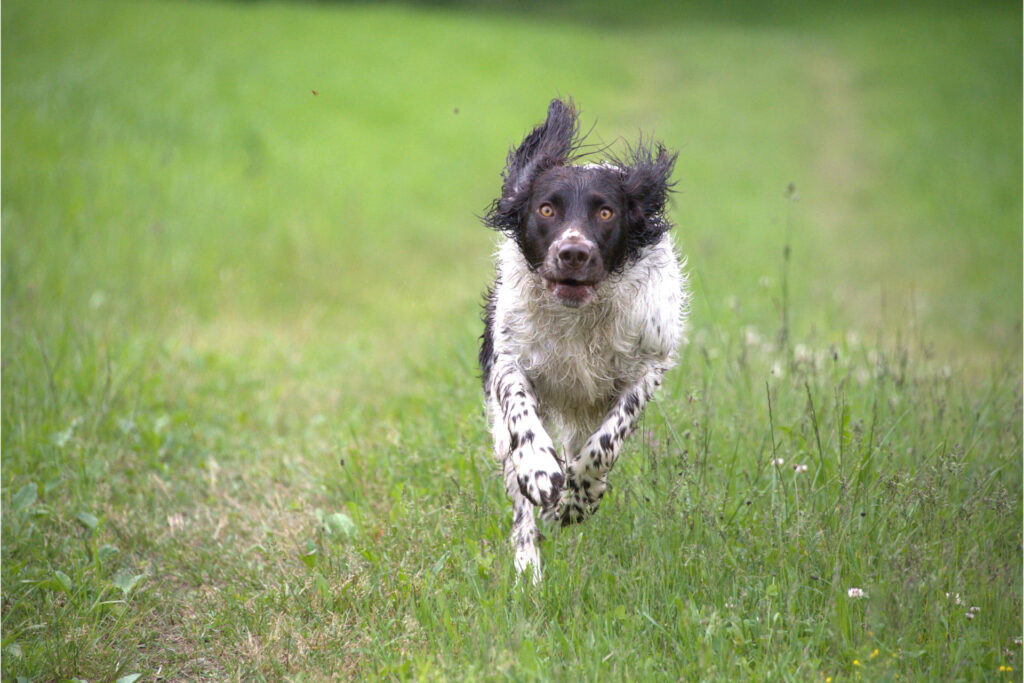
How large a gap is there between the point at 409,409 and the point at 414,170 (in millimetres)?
7666

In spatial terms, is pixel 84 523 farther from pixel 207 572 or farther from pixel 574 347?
pixel 574 347

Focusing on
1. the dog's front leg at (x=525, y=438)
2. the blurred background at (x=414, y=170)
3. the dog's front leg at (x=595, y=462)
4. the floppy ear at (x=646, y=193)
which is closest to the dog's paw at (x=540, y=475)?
the dog's front leg at (x=525, y=438)

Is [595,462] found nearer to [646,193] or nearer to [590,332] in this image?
[590,332]

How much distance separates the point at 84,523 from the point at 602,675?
254cm

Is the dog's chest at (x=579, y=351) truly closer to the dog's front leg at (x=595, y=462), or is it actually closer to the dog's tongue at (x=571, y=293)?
the dog's front leg at (x=595, y=462)

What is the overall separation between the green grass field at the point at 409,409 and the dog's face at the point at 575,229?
0.70 meters

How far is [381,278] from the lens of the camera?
893 centimetres

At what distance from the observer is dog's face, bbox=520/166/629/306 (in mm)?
3400

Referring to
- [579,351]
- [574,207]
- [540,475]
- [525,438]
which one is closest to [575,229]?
[574,207]

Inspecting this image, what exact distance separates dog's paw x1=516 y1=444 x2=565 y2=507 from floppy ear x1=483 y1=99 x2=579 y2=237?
3.39ft

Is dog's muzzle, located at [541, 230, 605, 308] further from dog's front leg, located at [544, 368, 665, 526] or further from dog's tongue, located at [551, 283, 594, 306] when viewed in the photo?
dog's front leg, located at [544, 368, 665, 526]

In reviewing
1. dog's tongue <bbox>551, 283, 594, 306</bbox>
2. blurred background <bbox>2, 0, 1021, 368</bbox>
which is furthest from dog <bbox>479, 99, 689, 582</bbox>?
blurred background <bbox>2, 0, 1021, 368</bbox>

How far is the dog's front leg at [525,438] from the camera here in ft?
10.6

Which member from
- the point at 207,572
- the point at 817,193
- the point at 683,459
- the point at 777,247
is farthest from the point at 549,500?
the point at 817,193
